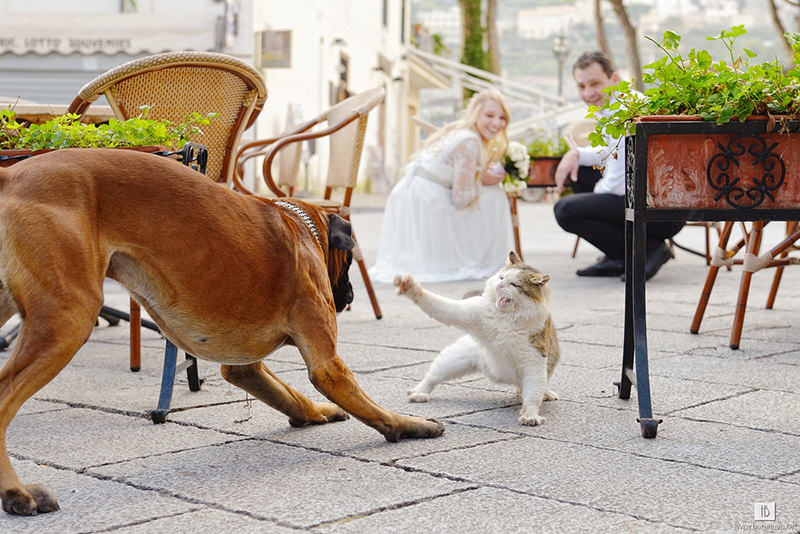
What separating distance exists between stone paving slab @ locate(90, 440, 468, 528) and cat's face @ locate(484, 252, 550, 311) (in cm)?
88

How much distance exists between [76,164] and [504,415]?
5.17 ft

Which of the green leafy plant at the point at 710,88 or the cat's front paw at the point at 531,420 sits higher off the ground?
the green leafy plant at the point at 710,88

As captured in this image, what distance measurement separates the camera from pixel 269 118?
60.7 feet

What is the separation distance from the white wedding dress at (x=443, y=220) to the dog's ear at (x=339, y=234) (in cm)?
499

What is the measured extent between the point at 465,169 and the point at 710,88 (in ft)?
16.8

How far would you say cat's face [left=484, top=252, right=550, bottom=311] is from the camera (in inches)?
132

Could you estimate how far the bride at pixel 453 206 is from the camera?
8.07 meters

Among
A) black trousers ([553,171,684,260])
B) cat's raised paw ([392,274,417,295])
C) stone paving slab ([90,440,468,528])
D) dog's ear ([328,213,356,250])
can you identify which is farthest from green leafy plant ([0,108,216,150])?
black trousers ([553,171,684,260])

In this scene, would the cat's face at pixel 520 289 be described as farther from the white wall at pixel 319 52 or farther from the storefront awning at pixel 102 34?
the white wall at pixel 319 52

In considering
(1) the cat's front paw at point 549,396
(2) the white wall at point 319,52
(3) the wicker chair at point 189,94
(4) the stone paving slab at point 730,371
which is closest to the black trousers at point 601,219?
(4) the stone paving slab at point 730,371

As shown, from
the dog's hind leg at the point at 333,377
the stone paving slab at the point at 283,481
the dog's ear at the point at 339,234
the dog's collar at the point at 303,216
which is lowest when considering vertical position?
the stone paving slab at the point at 283,481

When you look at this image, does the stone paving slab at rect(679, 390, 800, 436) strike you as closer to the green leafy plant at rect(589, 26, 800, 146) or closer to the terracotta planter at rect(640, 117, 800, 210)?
the terracotta planter at rect(640, 117, 800, 210)

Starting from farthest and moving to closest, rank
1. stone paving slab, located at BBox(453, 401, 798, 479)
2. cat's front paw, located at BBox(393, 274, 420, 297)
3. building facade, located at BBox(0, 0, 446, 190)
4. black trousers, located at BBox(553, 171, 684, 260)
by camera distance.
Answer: building facade, located at BBox(0, 0, 446, 190) → black trousers, located at BBox(553, 171, 684, 260) → cat's front paw, located at BBox(393, 274, 420, 297) → stone paving slab, located at BBox(453, 401, 798, 479)

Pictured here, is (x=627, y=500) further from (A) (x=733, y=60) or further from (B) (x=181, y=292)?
(A) (x=733, y=60)
